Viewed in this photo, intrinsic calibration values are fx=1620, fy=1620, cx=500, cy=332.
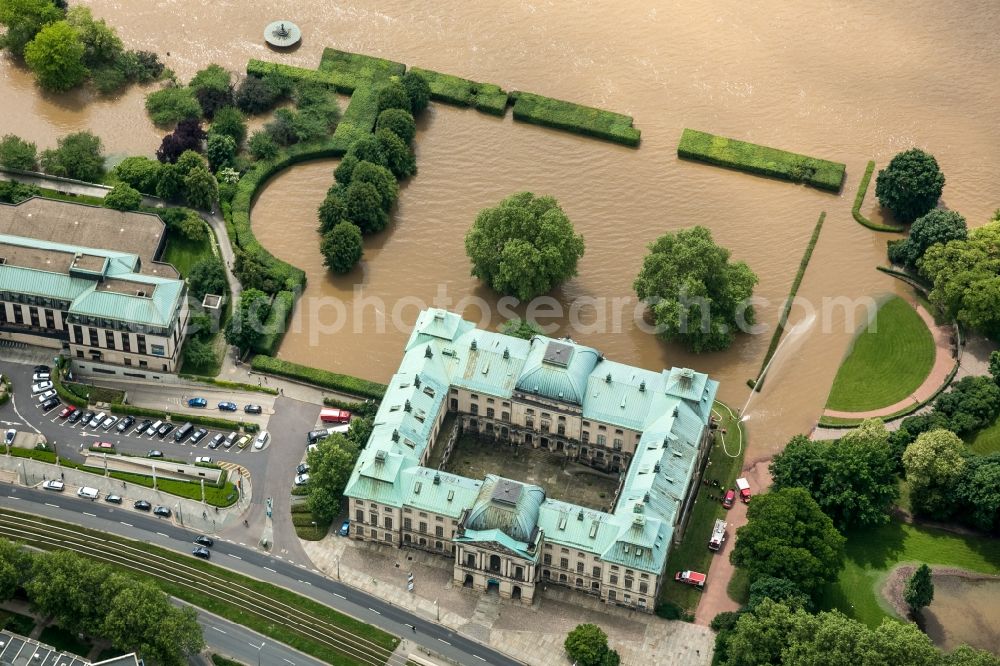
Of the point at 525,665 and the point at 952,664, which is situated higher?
the point at 952,664

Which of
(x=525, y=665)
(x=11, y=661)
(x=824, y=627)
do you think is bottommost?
(x=11, y=661)

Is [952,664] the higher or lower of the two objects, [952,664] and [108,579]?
the higher

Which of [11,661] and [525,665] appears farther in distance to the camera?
[525,665]

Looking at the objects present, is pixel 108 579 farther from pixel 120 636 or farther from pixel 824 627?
pixel 824 627

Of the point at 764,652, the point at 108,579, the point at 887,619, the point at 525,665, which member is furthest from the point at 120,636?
the point at 887,619

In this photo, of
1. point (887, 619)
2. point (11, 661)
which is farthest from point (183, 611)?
point (887, 619)

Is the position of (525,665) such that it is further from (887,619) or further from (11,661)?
(11,661)
